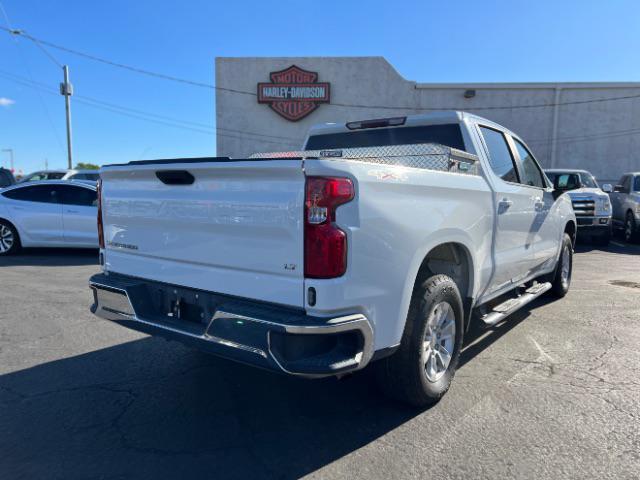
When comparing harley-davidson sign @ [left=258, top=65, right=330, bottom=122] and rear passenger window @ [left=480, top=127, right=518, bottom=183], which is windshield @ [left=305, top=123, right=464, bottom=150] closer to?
rear passenger window @ [left=480, top=127, right=518, bottom=183]

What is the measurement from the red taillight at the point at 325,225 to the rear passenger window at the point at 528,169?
3.06 meters

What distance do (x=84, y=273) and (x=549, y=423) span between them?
736cm

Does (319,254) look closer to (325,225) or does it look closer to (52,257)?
(325,225)

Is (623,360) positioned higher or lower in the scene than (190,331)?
lower

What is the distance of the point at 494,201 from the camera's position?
13.0ft

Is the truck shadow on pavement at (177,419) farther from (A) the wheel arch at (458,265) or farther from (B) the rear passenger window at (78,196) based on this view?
(B) the rear passenger window at (78,196)

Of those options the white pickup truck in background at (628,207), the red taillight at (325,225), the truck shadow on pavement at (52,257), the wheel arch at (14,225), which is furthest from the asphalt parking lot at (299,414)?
the white pickup truck in background at (628,207)

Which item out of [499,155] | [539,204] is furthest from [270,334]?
[539,204]

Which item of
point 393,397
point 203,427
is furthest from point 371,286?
point 203,427

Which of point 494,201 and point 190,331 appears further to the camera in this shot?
point 494,201

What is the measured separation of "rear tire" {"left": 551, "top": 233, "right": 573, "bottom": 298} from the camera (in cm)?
627

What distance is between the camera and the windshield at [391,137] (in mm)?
4207

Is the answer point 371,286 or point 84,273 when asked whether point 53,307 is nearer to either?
point 84,273

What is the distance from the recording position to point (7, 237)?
9758 millimetres
